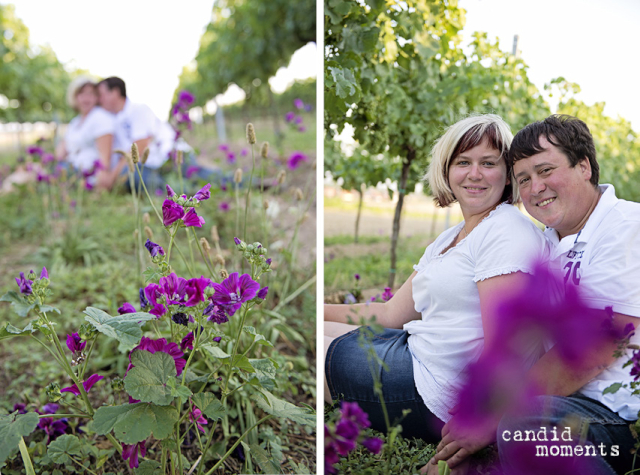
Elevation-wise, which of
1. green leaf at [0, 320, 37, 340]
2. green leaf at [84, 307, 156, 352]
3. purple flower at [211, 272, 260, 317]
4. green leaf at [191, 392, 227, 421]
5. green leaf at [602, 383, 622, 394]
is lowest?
green leaf at [191, 392, 227, 421]

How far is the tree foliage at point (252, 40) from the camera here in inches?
279

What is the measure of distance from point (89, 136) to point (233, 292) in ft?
15.7

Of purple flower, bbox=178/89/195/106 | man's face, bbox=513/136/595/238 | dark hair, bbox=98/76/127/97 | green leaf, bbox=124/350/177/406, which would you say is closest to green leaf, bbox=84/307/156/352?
green leaf, bbox=124/350/177/406

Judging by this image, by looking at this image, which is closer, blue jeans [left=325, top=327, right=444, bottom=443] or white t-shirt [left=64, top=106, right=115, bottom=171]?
blue jeans [left=325, top=327, right=444, bottom=443]

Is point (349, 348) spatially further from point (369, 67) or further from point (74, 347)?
point (369, 67)

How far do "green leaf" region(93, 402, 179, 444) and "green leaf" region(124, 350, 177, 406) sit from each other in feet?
0.12

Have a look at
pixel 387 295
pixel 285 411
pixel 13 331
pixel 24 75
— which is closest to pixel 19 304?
pixel 13 331

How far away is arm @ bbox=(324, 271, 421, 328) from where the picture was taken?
4.74 ft

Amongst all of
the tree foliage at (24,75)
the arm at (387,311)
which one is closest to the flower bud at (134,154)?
the arm at (387,311)

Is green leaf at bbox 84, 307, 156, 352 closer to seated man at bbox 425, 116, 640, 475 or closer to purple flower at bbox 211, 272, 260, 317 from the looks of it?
purple flower at bbox 211, 272, 260, 317

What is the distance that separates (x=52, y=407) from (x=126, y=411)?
0.64m

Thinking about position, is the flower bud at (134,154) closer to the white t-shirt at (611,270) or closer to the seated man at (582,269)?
the seated man at (582,269)

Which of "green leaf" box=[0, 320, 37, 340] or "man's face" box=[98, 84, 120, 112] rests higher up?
"man's face" box=[98, 84, 120, 112]

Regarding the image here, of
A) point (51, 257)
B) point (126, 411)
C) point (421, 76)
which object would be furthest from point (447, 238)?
point (51, 257)
